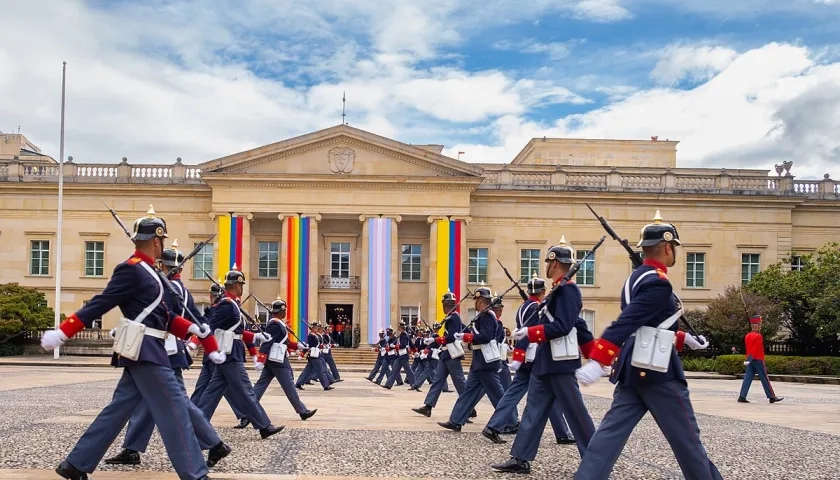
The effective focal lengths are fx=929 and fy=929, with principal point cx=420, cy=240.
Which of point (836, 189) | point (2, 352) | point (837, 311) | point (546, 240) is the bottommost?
point (2, 352)

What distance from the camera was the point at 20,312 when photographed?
1720 inches

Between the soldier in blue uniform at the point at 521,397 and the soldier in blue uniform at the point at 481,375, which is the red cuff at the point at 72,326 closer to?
the soldier in blue uniform at the point at 521,397

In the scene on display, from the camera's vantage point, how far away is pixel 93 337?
45625 mm

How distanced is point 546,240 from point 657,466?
42.0m

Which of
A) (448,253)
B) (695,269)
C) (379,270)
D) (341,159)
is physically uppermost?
(341,159)

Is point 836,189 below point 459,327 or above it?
above

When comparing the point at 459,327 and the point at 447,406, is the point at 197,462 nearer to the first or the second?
the point at 459,327

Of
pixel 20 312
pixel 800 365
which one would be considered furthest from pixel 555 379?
pixel 20 312

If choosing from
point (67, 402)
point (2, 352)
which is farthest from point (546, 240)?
point (67, 402)

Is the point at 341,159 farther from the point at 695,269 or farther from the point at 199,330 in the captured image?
the point at 199,330

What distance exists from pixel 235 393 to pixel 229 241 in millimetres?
39005

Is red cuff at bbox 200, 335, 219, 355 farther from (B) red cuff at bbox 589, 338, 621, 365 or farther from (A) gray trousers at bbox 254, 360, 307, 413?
(A) gray trousers at bbox 254, 360, 307, 413

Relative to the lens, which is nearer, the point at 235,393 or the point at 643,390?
the point at 643,390

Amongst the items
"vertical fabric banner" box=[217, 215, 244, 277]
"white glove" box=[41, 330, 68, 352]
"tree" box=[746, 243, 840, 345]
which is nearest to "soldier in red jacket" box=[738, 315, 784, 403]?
"white glove" box=[41, 330, 68, 352]
